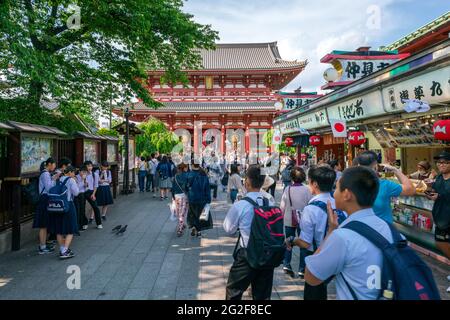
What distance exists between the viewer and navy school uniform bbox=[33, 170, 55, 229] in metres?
5.82

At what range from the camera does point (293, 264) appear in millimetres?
5531

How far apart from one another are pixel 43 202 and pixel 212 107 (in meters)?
24.0

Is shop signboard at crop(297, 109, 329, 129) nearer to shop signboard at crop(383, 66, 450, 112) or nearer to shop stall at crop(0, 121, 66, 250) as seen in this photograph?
shop signboard at crop(383, 66, 450, 112)

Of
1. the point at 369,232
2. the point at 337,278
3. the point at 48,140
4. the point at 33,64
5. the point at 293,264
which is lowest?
the point at 293,264

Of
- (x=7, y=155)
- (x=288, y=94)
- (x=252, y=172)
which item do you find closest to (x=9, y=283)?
(x=7, y=155)

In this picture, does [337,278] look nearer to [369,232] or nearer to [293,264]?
[369,232]

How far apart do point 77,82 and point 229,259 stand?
24.4 ft

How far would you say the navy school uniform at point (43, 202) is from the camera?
19.1ft

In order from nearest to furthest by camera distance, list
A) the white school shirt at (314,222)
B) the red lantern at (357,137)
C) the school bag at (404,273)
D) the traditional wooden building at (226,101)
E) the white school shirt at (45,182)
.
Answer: the school bag at (404,273), the white school shirt at (314,222), the white school shirt at (45,182), the red lantern at (357,137), the traditional wooden building at (226,101)

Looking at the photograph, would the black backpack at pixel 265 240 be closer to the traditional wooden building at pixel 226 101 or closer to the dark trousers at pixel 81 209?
the dark trousers at pixel 81 209

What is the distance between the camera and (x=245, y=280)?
2.98m

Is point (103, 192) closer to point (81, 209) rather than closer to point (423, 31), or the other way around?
point (81, 209)

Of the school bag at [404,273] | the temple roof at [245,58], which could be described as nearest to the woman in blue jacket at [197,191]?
the school bag at [404,273]

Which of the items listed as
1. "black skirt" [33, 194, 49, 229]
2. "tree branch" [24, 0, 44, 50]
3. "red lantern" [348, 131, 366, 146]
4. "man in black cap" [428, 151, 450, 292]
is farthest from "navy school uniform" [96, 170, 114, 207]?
"man in black cap" [428, 151, 450, 292]
